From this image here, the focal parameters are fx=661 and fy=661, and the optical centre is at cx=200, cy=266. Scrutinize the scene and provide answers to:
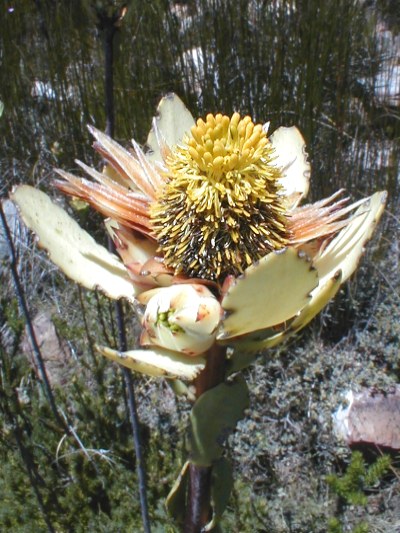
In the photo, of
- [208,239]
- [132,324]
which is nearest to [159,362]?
[208,239]

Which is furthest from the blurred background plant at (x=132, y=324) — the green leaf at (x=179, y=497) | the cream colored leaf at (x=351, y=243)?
the cream colored leaf at (x=351, y=243)

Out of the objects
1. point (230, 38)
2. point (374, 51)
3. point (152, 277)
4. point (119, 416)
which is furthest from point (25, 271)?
point (152, 277)

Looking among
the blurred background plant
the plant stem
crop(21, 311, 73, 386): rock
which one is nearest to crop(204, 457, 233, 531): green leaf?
the plant stem

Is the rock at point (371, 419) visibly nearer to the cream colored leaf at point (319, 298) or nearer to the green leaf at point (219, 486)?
the green leaf at point (219, 486)

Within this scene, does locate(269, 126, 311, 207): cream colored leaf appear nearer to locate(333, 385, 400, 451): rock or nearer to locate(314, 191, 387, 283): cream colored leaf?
locate(314, 191, 387, 283): cream colored leaf

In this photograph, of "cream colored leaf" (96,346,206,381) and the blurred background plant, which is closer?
"cream colored leaf" (96,346,206,381)

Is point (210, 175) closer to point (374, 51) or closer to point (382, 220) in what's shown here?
point (382, 220)
